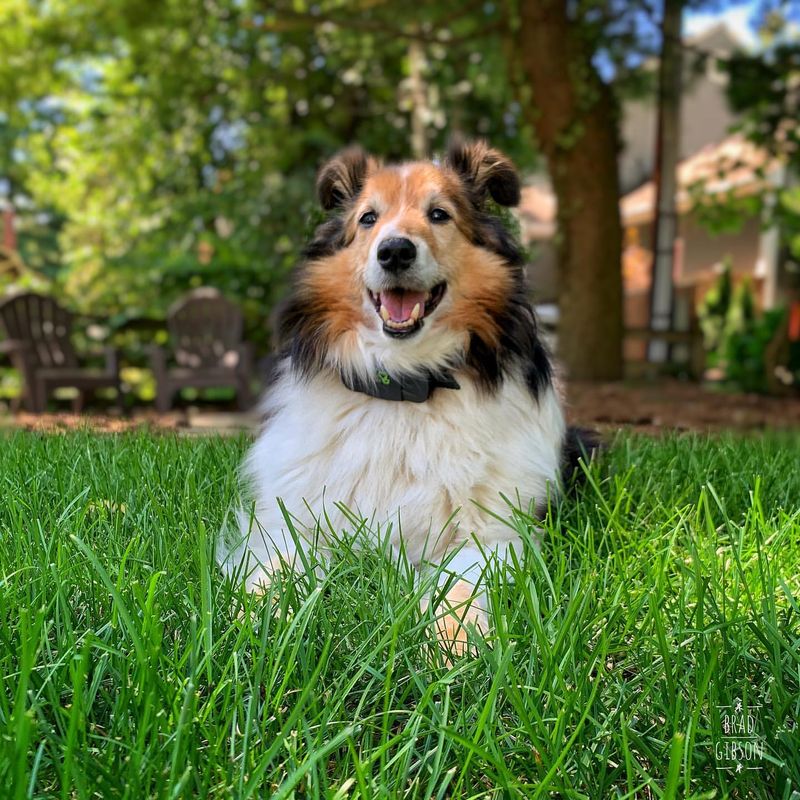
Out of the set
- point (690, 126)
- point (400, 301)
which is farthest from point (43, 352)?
point (690, 126)

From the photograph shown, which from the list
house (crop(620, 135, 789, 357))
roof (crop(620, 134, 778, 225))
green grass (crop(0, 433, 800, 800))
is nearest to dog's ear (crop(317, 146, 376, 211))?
green grass (crop(0, 433, 800, 800))

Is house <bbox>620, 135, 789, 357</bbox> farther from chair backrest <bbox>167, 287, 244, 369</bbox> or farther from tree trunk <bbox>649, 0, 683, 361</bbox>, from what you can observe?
chair backrest <bbox>167, 287, 244, 369</bbox>

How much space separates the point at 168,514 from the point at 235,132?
11707 mm

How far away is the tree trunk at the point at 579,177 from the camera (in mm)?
8414

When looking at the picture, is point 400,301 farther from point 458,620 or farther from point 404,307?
point 458,620

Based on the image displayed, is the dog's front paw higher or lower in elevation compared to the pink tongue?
lower

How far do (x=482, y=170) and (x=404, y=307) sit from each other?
2.44ft

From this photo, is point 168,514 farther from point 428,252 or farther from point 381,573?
point 428,252

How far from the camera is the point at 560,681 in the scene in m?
1.59

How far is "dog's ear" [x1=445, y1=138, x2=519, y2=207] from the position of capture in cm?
315

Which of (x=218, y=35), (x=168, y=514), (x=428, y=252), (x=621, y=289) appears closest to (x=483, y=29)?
(x=621, y=289)

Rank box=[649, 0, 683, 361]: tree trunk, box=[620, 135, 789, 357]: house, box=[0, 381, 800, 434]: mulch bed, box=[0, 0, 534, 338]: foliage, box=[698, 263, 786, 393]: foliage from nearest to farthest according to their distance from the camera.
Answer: box=[0, 381, 800, 434]: mulch bed < box=[698, 263, 786, 393]: foliage < box=[0, 0, 534, 338]: foliage < box=[649, 0, 683, 361]: tree trunk < box=[620, 135, 789, 357]: house

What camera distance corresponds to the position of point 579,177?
8.80 metres

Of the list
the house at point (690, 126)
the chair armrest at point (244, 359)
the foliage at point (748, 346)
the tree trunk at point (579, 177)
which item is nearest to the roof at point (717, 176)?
the house at point (690, 126)
